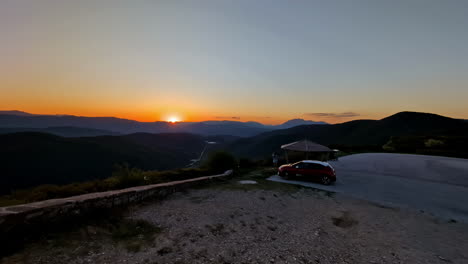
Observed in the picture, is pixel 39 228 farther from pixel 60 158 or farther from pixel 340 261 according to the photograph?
pixel 60 158

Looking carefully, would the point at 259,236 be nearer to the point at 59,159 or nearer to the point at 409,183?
the point at 409,183

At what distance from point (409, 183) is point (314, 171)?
791 centimetres

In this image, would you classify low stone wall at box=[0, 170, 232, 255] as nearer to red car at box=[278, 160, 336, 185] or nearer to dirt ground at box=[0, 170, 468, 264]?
dirt ground at box=[0, 170, 468, 264]

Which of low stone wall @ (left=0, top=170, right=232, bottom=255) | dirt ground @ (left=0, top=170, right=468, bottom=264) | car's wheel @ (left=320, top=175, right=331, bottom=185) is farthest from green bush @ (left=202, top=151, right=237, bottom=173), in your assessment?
low stone wall @ (left=0, top=170, right=232, bottom=255)

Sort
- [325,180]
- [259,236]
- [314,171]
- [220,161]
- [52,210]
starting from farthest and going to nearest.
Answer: [220,161] < [314,171] < [325,180] < [259,236] < [52,210]

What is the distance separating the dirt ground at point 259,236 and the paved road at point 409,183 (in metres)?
2.03

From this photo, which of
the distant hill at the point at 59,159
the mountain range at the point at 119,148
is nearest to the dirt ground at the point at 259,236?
the mountain range at the point at 119,148

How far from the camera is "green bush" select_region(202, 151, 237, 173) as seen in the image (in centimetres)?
1736

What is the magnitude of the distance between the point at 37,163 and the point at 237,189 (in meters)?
100

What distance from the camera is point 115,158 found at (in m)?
95.0

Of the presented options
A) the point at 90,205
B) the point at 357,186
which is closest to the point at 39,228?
the point at 90,205

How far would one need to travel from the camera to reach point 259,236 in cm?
576

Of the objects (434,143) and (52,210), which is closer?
(52,210)

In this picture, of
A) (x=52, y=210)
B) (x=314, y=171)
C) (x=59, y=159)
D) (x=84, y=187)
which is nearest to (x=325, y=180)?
(x=314, y=171)
